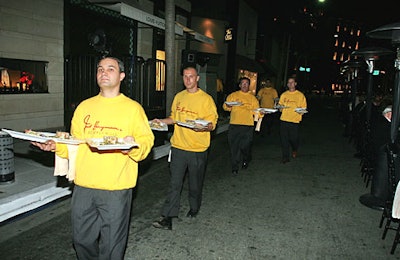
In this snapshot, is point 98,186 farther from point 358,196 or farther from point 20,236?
point 358,196

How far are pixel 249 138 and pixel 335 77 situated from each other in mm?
100207

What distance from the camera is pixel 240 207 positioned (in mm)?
5684

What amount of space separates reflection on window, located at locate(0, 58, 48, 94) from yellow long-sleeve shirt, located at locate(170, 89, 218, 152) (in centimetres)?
624

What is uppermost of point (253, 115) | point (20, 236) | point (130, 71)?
point (130, 71)

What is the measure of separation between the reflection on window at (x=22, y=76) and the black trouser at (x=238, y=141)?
5.90 metres

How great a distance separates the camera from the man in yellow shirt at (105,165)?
3008 millimetres

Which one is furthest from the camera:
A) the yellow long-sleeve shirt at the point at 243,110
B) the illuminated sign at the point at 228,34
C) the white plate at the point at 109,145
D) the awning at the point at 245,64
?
the awning at the point at 245,64

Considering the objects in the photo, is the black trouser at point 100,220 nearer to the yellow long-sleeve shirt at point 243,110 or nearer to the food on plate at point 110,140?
the food on plate at point 110,140

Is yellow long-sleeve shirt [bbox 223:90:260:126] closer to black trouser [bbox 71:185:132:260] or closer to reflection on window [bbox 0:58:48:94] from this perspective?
black trouser [bbox 71:185:132:260]

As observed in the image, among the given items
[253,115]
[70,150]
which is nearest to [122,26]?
[253,115]

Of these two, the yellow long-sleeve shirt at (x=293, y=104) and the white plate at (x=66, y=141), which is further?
the yellow long-sleeve shirt at (x=293, y=104)

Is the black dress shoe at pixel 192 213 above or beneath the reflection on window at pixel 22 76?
beneath

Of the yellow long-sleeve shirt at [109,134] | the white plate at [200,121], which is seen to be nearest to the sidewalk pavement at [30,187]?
the yellow long-sleeve shirt at [109,134]

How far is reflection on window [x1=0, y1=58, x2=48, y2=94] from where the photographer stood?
8.91 m
